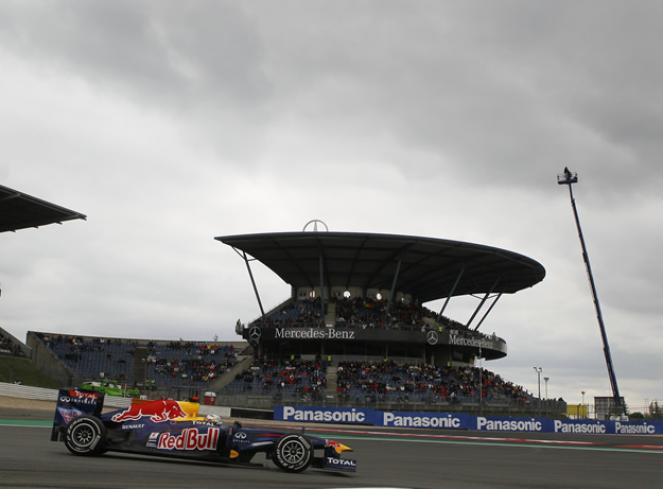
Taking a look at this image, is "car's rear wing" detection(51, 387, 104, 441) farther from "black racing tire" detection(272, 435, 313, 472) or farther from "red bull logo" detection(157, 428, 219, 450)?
"black racing tire" detection(272, 435, 313, 472)

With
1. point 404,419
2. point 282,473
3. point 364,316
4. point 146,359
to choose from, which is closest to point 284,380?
point 364,316

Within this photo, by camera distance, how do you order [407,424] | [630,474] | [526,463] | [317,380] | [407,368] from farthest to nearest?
[407,368]
[317,380]
[407,424]
[526,463]
[630,474]

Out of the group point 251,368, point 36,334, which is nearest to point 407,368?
point 251,368

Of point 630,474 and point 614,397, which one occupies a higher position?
point 614,397

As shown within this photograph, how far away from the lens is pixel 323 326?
201ft

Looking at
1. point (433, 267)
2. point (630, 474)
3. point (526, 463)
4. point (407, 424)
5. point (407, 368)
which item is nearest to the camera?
point (630, 474)

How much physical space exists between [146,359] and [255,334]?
10309 millimetres

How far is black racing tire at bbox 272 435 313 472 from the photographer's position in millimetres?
12359

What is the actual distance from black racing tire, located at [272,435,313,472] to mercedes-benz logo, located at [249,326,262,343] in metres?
50.9

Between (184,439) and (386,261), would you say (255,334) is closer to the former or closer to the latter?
(386,261)

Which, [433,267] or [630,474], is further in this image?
[433,267]

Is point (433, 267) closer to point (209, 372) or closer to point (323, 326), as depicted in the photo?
point (323, 326)

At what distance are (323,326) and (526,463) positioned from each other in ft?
145

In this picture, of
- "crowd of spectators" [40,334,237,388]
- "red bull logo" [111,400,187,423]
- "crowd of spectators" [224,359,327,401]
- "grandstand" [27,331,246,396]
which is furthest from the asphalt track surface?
"crowd of spectators" [40,334,237,388]
